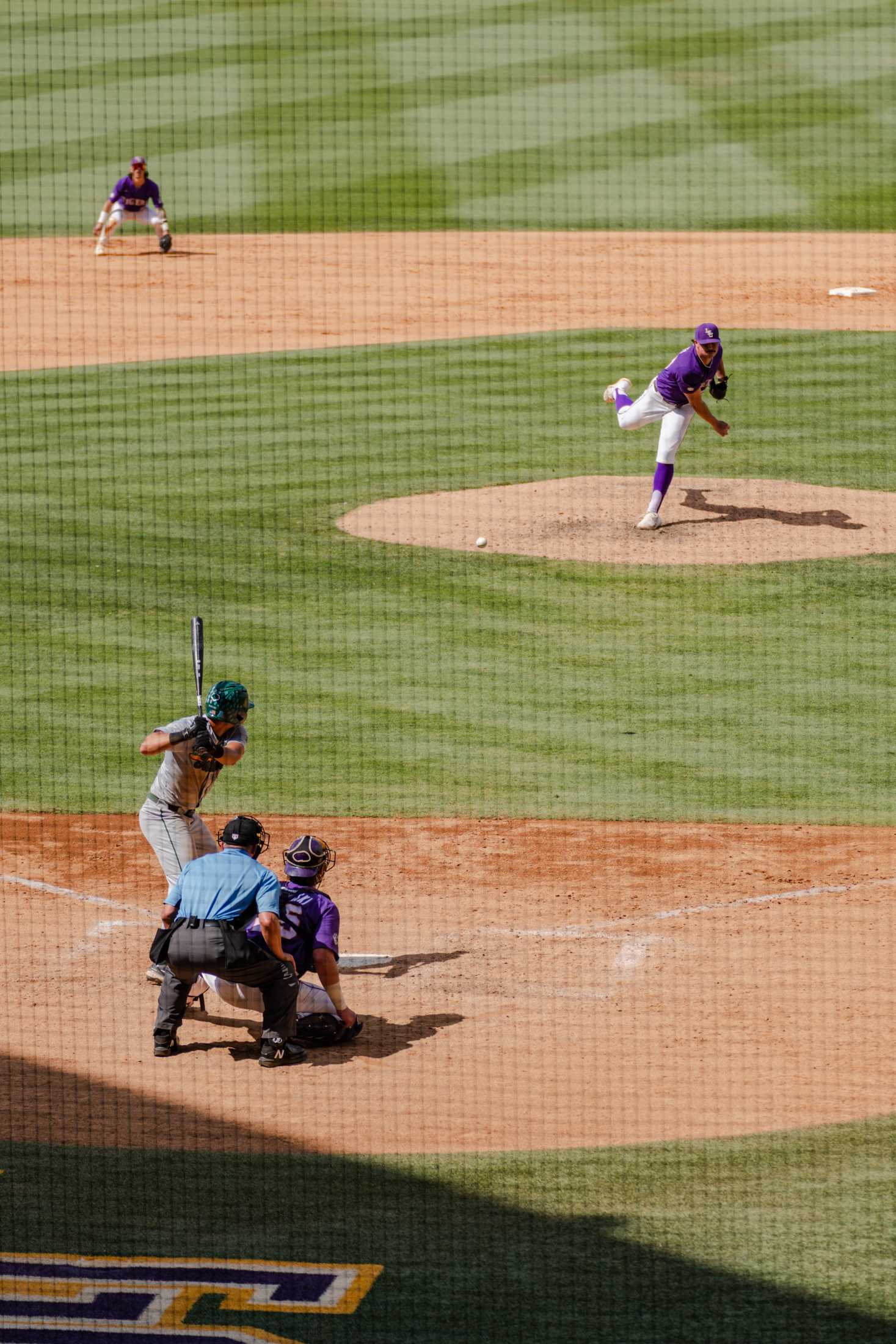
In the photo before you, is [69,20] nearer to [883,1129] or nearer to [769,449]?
[769,449]

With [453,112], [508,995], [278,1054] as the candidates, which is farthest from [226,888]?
[453,112]

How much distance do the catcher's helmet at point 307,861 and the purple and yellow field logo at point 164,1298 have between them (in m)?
2.42

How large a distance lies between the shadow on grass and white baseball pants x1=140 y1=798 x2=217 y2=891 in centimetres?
155

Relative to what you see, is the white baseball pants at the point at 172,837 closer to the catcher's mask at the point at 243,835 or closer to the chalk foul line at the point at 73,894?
the chalk foul line at the point at 73,894

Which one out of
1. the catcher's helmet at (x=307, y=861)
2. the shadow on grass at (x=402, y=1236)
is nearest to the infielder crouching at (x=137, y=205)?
the catcher's helmet at (x=307, y=861)

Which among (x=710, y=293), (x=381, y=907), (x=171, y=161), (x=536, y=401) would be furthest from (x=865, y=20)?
(x=381, y=907)

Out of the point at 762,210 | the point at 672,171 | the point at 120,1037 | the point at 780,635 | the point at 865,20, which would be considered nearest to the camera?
the point at 120,1037

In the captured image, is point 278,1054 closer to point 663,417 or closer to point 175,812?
point 175,812

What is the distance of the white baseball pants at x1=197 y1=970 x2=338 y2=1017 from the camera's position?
29.0 ft

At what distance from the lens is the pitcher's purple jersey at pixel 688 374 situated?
1661 cm

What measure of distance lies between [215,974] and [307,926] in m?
0.45

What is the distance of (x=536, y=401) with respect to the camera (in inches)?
906

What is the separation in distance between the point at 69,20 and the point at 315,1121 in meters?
43.1

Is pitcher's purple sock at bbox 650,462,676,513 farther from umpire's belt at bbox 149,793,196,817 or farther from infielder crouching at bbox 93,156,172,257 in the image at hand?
infielder crouching at bbox 93,156,172,257
